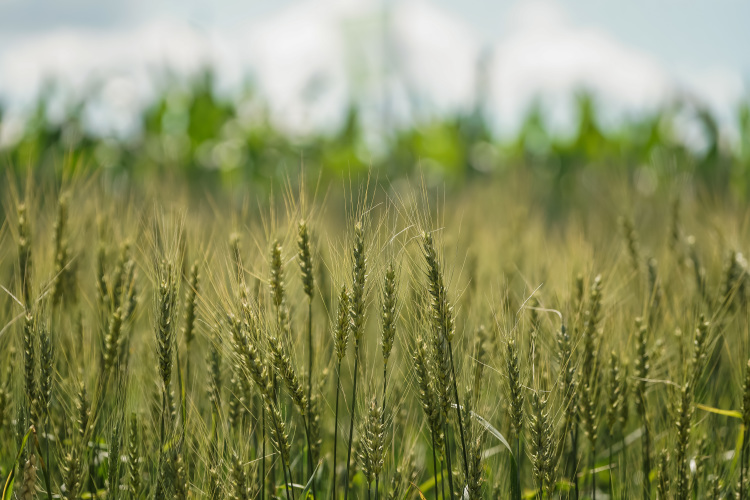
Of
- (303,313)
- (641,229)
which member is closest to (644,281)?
(303,313)

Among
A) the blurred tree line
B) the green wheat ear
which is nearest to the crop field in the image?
the green wheat ear

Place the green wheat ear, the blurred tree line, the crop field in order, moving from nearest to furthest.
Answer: the crop field, the green wheat ear, the blurred tree line

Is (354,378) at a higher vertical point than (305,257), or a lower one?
lower

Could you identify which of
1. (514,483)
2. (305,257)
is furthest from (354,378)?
(514,483)

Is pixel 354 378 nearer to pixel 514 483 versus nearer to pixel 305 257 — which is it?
pixel 305 257

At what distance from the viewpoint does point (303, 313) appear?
6.48 feet

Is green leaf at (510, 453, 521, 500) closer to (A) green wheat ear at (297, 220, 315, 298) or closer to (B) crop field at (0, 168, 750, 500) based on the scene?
(B) crop field at (0, 168, 750, 500)

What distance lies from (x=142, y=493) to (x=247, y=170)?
25.0 feet

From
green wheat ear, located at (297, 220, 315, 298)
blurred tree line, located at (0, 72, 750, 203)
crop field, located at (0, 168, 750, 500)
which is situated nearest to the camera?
crop field, located at (0, 168, 750, 500)

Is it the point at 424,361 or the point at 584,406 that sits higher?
the point at 424,361

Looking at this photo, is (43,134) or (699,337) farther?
(43,134)

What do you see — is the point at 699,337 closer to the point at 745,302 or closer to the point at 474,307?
the point at 474,307

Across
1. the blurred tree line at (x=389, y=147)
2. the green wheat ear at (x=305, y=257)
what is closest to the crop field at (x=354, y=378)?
the green wheat ear at (x=305, y=257)

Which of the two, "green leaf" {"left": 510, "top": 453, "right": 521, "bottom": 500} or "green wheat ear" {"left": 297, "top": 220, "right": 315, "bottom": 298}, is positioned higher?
"green wheat ear" {"left": 297, "top": 220, "right": 315, "bottom": 298}
